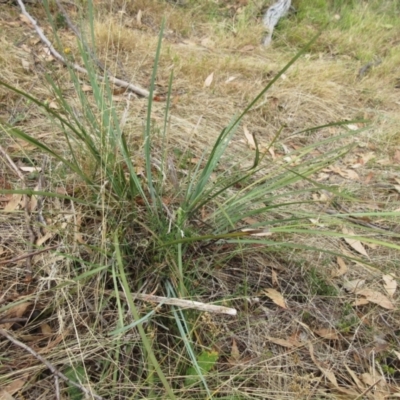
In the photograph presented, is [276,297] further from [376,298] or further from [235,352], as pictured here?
[376,298]

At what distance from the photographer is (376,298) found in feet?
4.94

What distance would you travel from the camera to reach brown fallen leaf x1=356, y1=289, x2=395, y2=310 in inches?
58.9

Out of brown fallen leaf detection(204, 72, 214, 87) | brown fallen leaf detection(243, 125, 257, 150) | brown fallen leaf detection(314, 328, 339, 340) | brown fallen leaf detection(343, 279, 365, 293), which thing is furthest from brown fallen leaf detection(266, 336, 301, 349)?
brown fallen leaf detection(204, 72, 214, 87)

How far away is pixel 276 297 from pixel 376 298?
1.42 feet

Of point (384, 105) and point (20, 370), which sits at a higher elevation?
point (384, 105)

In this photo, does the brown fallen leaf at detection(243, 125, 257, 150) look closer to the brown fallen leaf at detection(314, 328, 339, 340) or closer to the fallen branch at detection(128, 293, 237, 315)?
the brown fallen leaf at detection(314, 328, 339, 340)

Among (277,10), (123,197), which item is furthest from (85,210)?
(277,10)

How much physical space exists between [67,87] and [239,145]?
3.63ft

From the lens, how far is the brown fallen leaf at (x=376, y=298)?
4.91 feet

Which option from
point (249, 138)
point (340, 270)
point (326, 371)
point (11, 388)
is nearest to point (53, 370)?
point (11, 388)

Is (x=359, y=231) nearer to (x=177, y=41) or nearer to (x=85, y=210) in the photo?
(x=85, y=210)

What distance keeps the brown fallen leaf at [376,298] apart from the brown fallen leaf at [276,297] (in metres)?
0.34

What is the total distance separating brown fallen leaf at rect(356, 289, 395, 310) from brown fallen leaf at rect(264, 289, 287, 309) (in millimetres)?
344

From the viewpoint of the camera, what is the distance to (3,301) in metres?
1.16
